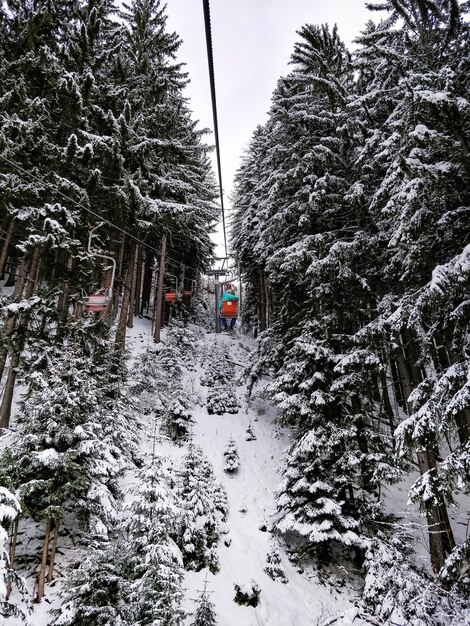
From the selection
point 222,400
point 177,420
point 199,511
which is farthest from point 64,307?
point 222,400

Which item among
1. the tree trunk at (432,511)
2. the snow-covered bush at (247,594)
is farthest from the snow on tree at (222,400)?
the tree trunk at (432,511)

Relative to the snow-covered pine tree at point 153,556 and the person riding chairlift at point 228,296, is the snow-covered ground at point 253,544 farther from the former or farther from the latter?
the person riding chairlift at point 228,296

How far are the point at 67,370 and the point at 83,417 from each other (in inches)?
40.3

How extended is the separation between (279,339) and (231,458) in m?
4.92

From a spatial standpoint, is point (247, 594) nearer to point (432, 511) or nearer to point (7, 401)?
point (432, 511)

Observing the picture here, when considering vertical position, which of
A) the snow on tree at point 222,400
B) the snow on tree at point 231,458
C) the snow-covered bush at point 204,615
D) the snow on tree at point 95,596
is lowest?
the snow-covered bush at point 204,615

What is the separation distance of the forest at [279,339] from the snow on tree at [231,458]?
0.26 feet

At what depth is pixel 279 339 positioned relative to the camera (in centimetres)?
1375

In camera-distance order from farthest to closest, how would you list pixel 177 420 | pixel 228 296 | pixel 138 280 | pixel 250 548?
pixel 228 296
pixel 138 280
pixel 177 420
pixel 250 548

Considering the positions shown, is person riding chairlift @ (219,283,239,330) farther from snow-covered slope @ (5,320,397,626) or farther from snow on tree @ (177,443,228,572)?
snow on tree @ (177,443,228,572)

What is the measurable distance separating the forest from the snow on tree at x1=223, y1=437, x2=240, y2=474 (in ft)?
0.26

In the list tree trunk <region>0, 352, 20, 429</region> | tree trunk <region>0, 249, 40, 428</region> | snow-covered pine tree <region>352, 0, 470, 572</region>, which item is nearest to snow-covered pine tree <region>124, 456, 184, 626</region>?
snow-covered pine tree <region>352, 0, 470, 572</region>

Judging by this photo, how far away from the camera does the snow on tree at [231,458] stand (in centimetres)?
1142

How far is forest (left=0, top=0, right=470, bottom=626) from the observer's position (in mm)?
5641
